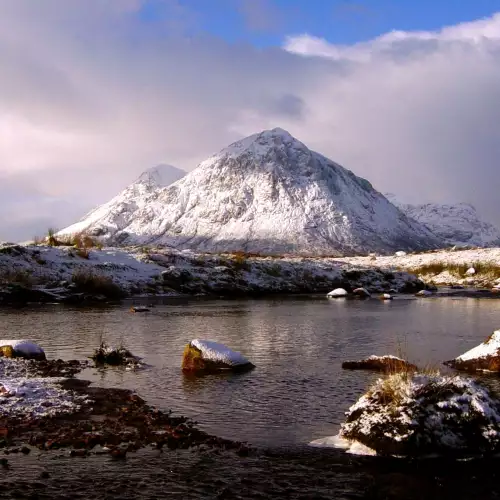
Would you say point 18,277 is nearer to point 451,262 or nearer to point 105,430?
point 105,430

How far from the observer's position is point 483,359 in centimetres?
2555

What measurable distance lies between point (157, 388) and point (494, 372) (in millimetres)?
14280

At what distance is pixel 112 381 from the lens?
23.8 meters

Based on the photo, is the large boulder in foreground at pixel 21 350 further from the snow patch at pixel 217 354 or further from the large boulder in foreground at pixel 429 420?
the large boulder in foreground at pixel 429 420

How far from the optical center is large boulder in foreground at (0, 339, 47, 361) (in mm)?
28078

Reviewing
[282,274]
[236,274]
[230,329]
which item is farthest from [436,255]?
[230,329]

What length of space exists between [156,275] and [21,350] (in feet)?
196

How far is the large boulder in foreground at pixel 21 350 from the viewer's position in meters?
28.1

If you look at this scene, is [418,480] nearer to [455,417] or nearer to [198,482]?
[455,417]

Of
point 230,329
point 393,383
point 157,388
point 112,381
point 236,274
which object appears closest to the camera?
point 393,383

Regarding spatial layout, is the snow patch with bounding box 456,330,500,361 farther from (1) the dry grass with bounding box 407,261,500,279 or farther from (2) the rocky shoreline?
(1) the dry grass with bounding box 407,261,500,279

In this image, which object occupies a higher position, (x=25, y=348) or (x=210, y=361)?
(x=25, y=348)

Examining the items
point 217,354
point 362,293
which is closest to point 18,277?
point 362,293

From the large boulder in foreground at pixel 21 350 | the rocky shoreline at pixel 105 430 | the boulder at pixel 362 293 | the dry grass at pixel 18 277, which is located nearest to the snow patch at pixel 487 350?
the rocky shoreline at pixel 105 430
